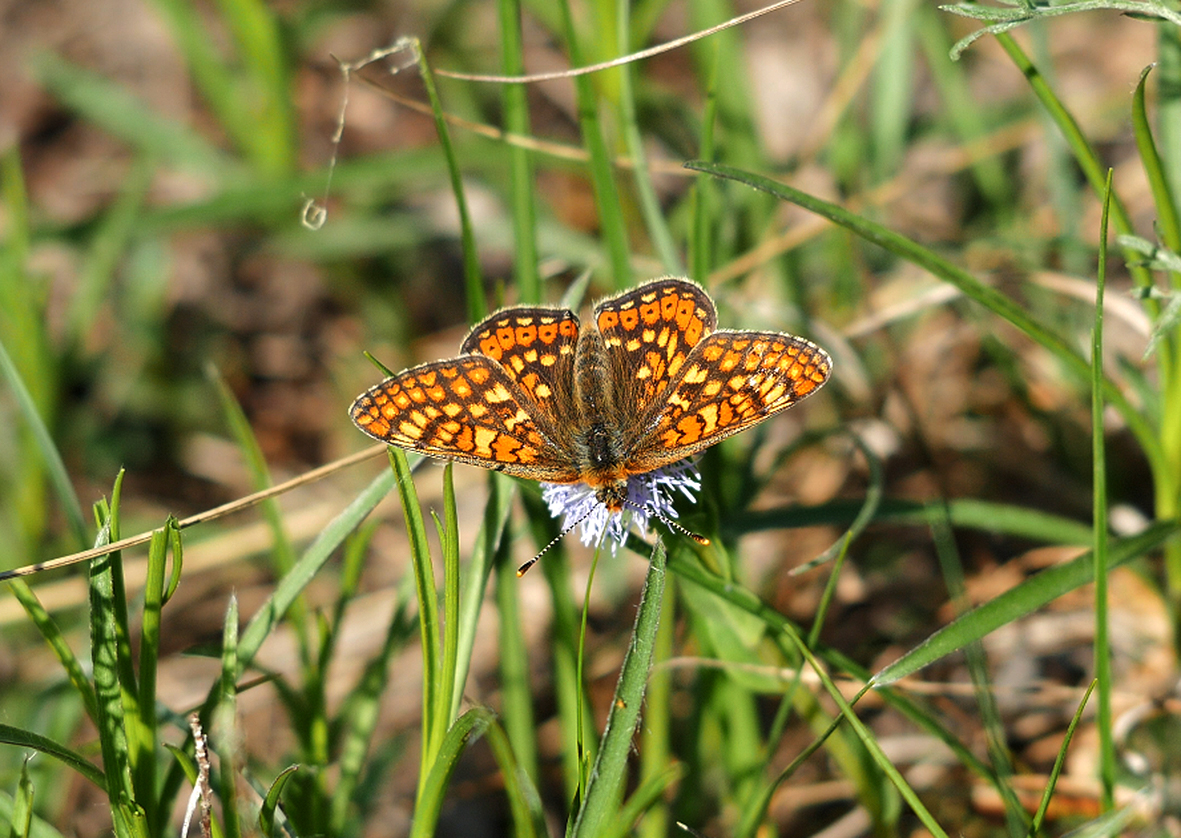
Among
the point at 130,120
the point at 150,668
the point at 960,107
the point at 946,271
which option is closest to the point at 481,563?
the point at 150,668

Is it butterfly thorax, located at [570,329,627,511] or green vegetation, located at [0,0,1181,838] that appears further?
butterfly thorax, located at [570,329,627,511]

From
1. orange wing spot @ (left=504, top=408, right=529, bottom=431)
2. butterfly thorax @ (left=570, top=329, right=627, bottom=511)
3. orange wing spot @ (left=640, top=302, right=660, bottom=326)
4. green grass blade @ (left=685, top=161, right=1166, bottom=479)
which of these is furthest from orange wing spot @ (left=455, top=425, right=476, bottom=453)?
green grass blade @ (left=685, top=161, right=1166, bottom=479)

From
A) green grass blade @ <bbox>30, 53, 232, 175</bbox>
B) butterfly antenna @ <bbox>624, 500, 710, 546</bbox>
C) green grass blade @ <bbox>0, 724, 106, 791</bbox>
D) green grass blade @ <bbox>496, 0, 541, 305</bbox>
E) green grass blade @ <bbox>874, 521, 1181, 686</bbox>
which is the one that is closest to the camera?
green grass blade @ <bbox>0, 724, 106, 791</bbox>

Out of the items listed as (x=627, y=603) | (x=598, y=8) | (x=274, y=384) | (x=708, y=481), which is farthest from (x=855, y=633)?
(x=274, y=384)

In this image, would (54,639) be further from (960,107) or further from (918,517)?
(960,107)

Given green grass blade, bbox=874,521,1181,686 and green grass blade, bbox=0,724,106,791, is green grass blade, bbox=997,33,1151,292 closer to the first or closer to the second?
green grass blade, bbox=874,521,1181,686

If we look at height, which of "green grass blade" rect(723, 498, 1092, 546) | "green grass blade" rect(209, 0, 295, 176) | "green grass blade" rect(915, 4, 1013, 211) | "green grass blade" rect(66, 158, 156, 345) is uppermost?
"green grass blade" rect(209, 0, 295, 176)

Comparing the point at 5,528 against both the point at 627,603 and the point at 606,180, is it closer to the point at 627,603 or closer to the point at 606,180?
the point at 627,603

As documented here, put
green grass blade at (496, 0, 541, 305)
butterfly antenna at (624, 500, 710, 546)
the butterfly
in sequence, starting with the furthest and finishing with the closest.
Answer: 1. green grass blade at (496, 0, 541, 305)
2. the butterfly
3. butterfly antenna at (624, 500, 710, 546)
